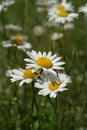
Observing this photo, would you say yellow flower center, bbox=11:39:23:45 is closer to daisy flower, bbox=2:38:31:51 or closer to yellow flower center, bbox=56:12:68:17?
daisy flower, bbox=2:38:31:51

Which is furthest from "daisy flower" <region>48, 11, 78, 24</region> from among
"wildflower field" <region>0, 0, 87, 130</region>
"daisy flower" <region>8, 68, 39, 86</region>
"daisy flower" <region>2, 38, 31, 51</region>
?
"daisy flower" <region>8, 68, 39, 86</region>

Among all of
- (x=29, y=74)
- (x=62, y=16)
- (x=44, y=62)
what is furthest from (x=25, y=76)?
(x=62, y=16)

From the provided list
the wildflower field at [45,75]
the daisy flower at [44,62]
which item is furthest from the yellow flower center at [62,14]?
the daisy flower at [44,62]

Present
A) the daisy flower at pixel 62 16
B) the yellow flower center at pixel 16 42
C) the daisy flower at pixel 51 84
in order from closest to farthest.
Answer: the daisy flower at pixel 51 84, the daisy flower at pixel 62 16, the yellow flower center at pixel 16 42

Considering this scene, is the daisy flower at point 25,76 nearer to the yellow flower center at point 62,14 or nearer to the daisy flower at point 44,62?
the daisy flower at point 44,62

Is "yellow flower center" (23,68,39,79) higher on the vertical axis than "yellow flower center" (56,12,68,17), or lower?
lower

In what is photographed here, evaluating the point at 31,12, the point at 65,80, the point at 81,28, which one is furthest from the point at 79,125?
the point at 31,12

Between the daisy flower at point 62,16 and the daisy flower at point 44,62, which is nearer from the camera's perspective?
the daisy flower at point 44,62

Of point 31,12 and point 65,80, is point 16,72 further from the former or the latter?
point 31,12

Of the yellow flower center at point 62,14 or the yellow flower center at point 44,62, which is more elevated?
the yellow flower center at point 62,14
